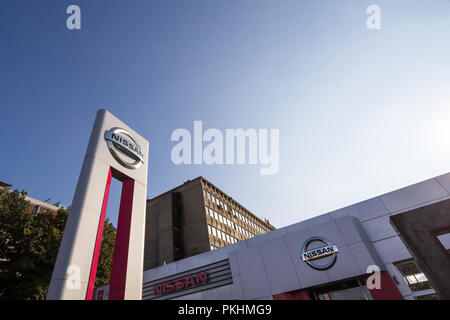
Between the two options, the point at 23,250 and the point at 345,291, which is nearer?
the point at 345,291

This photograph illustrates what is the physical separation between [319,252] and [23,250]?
21467mm

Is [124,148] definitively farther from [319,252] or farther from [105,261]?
[105,261]

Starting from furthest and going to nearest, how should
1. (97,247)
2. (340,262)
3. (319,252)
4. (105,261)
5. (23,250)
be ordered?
(105,261) → (23,250) → (319,252) → (340,262) → (97,247)

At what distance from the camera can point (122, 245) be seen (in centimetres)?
931

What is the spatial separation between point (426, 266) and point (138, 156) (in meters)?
11.4

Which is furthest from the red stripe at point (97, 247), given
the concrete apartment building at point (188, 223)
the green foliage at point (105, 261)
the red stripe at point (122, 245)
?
the concrete apartment building at point (188, 223)

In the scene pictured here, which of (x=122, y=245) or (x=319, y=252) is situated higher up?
(x=122, y=245)

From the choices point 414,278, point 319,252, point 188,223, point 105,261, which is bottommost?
point 414,278

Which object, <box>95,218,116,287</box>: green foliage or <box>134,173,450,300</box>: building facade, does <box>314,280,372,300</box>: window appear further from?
<box>95,218,116,287</box>: green foliage

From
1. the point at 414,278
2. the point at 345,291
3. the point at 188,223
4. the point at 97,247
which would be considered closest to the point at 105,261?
the point at 188,223

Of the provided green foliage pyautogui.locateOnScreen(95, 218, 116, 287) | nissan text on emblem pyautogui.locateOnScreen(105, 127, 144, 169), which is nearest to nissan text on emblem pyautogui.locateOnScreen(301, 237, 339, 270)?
nissan text on emblem pyautogui.locateOnScreen(105, 127, 144, 169)

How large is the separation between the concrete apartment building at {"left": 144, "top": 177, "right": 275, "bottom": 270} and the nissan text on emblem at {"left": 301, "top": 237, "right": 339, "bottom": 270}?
21879mm

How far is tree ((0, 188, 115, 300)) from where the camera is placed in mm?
16359
